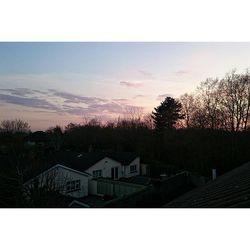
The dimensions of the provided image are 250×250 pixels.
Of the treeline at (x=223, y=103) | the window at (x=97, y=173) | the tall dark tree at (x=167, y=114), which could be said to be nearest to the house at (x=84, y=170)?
the window at (x=97, y=173)

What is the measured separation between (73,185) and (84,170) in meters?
1.22

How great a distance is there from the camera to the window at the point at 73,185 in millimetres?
10492

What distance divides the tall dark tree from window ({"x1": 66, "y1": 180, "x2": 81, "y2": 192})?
648 cm

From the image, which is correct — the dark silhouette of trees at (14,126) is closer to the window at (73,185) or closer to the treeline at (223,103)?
the window at (73,185)

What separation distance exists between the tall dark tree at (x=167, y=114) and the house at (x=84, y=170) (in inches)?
106

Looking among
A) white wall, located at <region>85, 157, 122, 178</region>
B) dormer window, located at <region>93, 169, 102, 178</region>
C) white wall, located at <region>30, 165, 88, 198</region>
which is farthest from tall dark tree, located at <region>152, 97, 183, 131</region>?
white wall, located at <region>30, 165, 88, 198</region>

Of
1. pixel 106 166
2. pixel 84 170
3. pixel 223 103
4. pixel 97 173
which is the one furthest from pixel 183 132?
pixel 84 170

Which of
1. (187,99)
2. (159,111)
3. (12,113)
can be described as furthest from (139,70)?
(159,111)

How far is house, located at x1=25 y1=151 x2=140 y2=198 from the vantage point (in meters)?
9.60

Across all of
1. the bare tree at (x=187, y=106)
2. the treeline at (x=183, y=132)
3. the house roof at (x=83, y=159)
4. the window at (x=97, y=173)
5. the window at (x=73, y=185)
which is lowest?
the window at (x=73, y=185)

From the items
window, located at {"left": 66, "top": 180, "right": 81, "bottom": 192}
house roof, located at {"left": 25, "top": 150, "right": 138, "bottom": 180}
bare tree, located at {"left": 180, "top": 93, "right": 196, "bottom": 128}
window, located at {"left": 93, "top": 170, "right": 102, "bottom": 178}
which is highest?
bare tree, located at {"left": 180, "top": 93, "right": 196, "bottom": 128}

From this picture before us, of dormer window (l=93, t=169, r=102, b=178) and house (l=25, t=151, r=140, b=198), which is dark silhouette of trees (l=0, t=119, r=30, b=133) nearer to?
house (l=25, t=151, r=140, b=198)

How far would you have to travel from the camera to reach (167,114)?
17.5 metres

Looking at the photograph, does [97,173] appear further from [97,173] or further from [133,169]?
[133,169]
